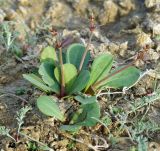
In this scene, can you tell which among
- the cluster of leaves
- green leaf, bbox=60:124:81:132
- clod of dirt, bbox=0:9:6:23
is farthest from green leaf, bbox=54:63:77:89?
clod of dirt, bbox=0:9:6:23

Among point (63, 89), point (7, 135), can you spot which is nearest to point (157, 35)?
point (63, 89)

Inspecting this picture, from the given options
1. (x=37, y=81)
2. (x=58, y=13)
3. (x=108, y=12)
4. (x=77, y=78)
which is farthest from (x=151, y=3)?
(x=37, y=81)

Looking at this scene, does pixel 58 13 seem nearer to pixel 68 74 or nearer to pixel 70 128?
pixel 68 74

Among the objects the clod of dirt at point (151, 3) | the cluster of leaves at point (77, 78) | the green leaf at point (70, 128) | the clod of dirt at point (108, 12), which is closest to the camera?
the green leaf at point (70, 128)

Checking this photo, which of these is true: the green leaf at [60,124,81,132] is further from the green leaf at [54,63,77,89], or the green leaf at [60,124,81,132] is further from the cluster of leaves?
the green leaf at [54,63,77,89]

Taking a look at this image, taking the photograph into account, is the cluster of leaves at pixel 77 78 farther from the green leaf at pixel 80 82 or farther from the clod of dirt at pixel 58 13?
the clod of dirt at pixel 58 13

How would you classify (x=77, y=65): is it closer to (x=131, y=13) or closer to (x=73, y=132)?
(x=73, y=132)

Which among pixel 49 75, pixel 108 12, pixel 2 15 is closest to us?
pixel 49 75

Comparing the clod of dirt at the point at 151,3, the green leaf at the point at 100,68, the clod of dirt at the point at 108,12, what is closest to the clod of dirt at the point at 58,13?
the clod of dirt at the point at 108,12
